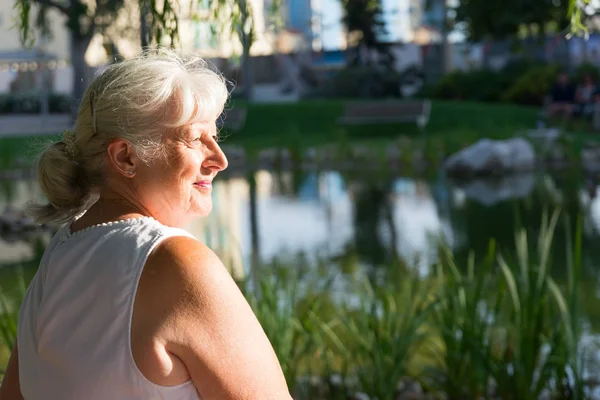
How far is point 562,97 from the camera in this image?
21.7 m

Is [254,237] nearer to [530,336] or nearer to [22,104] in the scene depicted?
[530,336]

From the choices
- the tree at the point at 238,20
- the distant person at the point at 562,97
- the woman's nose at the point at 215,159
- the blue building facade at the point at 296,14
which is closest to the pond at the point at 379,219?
the tree at the point at 238,20

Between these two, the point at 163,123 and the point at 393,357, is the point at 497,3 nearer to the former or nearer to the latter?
the point at 393,357

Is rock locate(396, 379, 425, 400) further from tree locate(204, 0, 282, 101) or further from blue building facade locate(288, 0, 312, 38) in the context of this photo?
blue building facade locate(288, 0, 312, 38)

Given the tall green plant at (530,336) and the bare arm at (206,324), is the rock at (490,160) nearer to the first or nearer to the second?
the tall green plant at (530,336)

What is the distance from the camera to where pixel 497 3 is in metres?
14.7

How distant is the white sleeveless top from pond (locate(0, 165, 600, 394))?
4.46 m

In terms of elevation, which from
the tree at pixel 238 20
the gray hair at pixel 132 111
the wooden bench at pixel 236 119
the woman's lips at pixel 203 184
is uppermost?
the tree at pixel 238 20

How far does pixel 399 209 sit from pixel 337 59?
102ft

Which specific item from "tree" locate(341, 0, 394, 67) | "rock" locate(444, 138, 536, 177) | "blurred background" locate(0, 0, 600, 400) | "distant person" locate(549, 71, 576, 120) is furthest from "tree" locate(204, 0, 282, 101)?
"tree" locate(341, 0, 394, 67)

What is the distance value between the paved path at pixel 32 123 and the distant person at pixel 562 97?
11.7 metres

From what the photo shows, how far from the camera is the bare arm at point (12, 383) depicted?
187cm

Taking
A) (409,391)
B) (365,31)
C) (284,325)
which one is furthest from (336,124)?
(284,325)

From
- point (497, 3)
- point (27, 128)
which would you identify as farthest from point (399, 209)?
point (27, 128)
